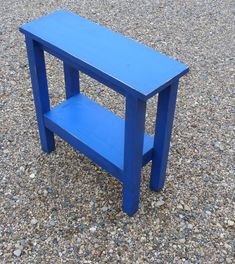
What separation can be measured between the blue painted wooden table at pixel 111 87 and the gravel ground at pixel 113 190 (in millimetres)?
156

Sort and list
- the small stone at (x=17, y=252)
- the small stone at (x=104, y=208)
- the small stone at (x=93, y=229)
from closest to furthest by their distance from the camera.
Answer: the small stone at (x=17, y=252)
the small stone at (x=93, y=229)
the small stone at (x=104, y=208)

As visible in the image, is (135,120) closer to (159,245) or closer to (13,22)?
(159,245)

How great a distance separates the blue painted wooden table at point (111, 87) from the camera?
2035 millimetres

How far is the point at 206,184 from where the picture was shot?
9.16ft

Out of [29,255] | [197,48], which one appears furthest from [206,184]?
[197,48]

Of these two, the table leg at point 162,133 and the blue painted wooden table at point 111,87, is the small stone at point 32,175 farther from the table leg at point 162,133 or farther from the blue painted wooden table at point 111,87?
the table leg at point 162,133

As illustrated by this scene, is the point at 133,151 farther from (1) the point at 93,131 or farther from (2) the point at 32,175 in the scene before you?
(2) the point at 32,175

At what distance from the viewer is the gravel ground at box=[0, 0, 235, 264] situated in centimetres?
242

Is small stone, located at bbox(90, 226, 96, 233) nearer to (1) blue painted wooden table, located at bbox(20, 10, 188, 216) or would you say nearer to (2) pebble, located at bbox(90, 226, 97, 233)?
(2) pebble, located at bbox(90, 226, 97, 233)

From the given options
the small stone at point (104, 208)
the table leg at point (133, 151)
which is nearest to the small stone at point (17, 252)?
the small stone at point (104, 208)

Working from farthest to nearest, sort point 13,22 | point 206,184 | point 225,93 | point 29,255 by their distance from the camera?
point 13,22
point 225,93
point 206,184
point 29,255

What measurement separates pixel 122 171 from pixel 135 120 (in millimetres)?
438

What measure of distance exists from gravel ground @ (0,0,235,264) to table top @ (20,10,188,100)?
94 centimetres

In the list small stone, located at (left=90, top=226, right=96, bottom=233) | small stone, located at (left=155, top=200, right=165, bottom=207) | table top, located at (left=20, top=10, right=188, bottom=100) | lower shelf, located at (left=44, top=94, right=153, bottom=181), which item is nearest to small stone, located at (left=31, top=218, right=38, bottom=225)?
small stone, located at (left=90, top=226, right=96, bottom=233)
